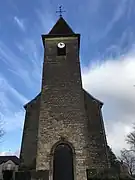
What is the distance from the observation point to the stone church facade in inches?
653

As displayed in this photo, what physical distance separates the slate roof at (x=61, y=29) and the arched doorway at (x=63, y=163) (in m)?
10.8

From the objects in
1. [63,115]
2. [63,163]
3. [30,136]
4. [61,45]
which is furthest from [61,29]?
[63,163]

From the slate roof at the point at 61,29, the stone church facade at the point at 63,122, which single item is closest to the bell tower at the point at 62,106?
the stone church facade at the point at 63,122

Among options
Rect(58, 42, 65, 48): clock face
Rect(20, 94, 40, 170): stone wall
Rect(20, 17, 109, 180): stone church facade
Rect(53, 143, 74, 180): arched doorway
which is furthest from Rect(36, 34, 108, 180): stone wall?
Rect(20, 94, 40, 170): stone wall

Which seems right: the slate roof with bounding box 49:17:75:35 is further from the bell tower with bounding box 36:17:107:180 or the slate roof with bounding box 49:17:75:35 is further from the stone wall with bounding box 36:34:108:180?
the stone wall with bounding box 36:34:108:180

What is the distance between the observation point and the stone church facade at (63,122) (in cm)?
1658

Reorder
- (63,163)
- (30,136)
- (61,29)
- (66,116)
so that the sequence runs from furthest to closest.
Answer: (61,29) → (30,136) → (66,116) → (63,163)

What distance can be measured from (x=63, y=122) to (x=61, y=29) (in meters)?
9.93

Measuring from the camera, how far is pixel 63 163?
16625 mm

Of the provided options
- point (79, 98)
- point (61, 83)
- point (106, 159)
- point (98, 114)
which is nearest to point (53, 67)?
point (61, 83)

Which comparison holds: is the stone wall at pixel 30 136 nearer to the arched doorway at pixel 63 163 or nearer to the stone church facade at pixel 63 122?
the stone church facade at pixel 63 122

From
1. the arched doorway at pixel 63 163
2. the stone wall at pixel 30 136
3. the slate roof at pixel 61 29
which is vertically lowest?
the arched doorway at pixel 63 163

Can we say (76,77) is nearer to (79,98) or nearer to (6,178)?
(79,98)

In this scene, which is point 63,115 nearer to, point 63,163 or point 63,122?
point 63,122
